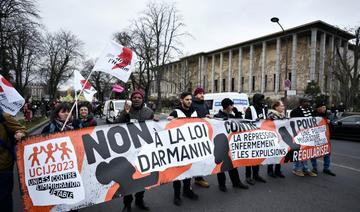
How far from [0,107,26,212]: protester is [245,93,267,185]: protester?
422cm

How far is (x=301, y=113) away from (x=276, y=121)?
1.10m

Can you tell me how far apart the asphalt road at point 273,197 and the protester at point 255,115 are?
0.69ft

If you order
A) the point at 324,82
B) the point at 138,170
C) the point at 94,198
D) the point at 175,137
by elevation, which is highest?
the point at 324,82

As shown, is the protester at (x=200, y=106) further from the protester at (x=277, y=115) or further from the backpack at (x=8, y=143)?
the backpack at (x=8, y=143)

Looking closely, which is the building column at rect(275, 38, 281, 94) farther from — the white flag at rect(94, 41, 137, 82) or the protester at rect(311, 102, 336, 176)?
the white flag at rect(94, 41, 137, 82)

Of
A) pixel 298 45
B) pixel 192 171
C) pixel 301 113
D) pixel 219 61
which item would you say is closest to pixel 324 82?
pixel 298 45

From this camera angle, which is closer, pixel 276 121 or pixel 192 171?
pixel 192 171

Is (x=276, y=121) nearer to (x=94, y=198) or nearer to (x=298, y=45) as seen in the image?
(x=94, y=198)

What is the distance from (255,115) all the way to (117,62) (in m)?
3.07

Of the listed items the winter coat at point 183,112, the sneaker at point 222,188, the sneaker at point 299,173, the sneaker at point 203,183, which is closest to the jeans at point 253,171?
the sneaker at point 222,188

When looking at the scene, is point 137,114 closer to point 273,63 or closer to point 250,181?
point 250,181

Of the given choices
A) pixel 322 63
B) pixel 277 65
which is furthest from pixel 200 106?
pixel 277 65

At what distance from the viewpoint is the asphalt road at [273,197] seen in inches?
169

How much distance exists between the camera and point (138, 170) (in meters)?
3.96
